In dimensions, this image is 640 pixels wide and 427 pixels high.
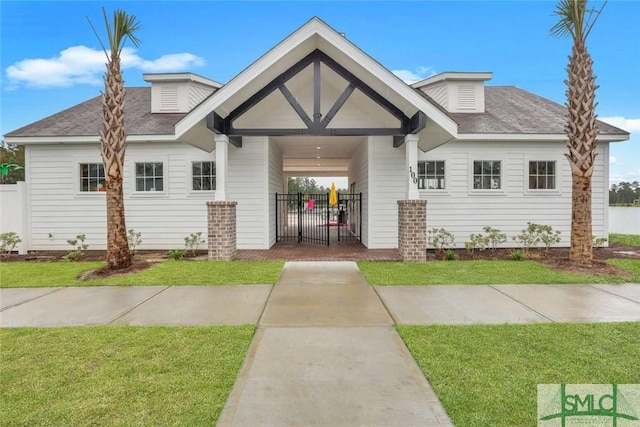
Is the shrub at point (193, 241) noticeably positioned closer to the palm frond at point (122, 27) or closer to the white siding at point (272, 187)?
the white siding at point (272, 187)

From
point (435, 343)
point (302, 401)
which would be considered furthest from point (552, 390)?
point (302, 401)

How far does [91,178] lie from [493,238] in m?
13.1

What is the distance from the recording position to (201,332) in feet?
12.3

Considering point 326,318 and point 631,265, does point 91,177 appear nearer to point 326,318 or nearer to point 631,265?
point 326,318

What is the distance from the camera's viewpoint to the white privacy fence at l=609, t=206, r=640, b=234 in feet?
45.4

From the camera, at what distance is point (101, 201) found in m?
10.6

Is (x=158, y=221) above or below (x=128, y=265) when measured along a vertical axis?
above

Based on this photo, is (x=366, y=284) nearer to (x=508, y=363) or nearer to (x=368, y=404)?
(x=508, y=363)

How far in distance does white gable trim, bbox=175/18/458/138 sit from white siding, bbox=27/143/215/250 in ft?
9.43

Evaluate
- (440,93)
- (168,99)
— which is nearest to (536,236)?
(440,93)

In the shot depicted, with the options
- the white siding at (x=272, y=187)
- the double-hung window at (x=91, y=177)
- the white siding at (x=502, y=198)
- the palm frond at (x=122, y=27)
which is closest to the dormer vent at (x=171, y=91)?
the double-hung window at (x=91, y=177)

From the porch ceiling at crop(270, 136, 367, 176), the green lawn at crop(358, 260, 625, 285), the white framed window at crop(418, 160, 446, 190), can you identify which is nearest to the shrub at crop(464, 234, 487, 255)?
the green lawn at crop(358, 260, 625, 285)

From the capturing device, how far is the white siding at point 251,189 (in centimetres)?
1022

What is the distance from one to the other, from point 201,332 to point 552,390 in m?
3.51
